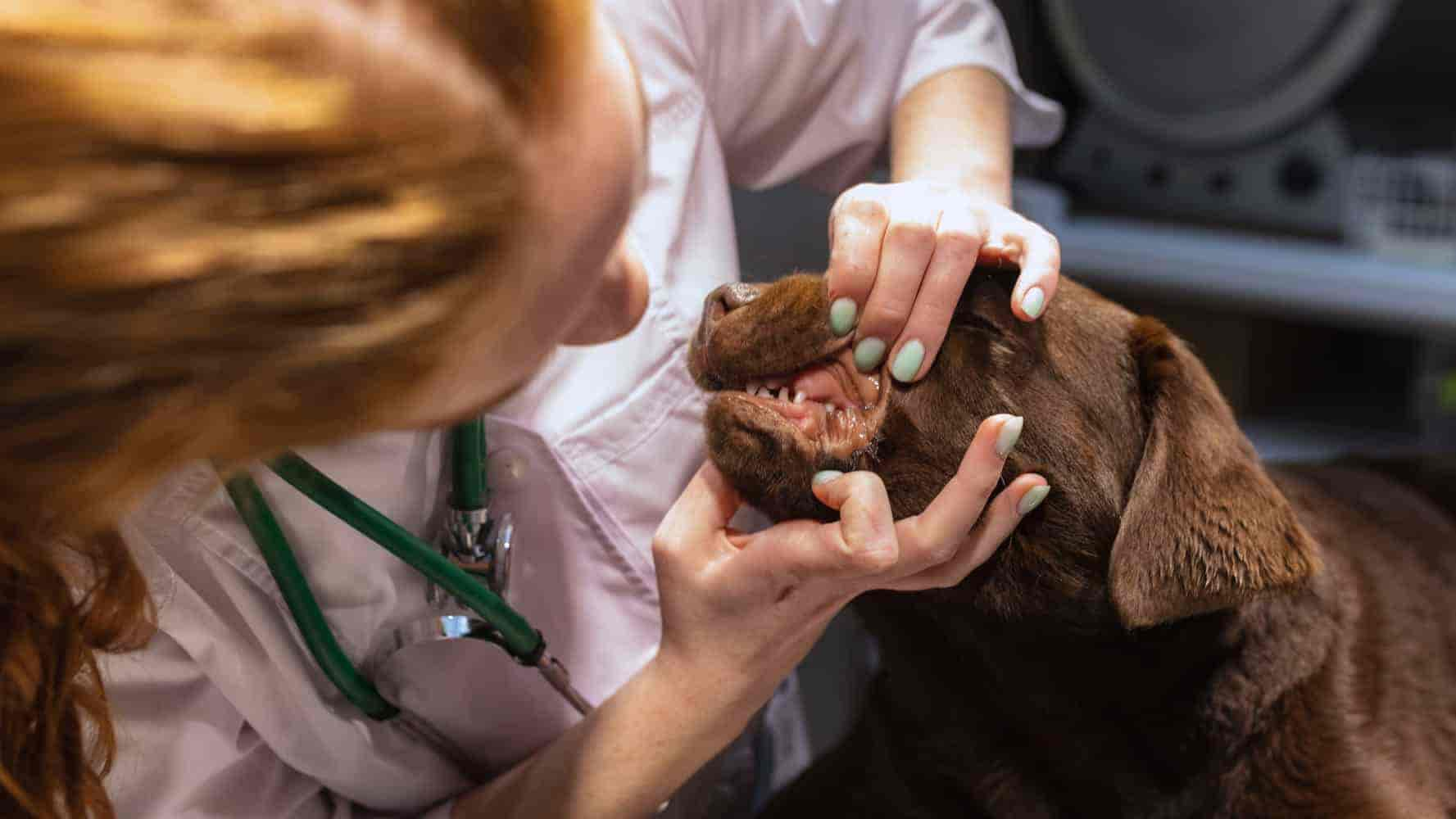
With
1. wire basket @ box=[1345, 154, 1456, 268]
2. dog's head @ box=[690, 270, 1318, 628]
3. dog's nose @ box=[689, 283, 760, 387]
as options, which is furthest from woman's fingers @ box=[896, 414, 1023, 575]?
wire basket @ box=[1345, 154, 1456, 268]

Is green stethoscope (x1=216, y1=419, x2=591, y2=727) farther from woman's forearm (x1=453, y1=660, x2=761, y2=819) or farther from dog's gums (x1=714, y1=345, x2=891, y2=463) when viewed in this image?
dog's gums (x1=714, y1=345, x2=891, y2=463)

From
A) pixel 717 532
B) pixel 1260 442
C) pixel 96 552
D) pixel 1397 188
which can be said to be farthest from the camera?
pixel 1260 442

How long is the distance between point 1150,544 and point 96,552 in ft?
2.39

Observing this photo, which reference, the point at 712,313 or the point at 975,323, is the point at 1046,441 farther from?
the point at 712,313

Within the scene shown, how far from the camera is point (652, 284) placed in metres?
1.11

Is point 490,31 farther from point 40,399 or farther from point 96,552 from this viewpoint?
point 96,552

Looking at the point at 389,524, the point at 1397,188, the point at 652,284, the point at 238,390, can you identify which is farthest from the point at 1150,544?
the point at 1397,188

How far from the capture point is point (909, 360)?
36.9 inches

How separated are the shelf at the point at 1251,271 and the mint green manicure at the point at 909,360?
75 centimetres

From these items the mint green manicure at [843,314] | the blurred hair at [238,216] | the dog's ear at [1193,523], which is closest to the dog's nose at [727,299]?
the mint green manicure at [843,314]

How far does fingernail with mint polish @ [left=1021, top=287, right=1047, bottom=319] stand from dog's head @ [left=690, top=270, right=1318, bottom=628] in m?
0.06

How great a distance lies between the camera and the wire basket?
1.77 m

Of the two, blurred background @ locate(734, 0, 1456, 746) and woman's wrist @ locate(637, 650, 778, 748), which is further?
blurred background @ locate(734, 0, 1456, 746)

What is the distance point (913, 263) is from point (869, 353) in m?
0.09
